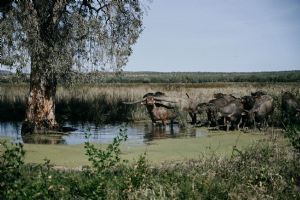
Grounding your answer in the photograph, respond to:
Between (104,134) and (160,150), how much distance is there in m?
5.08

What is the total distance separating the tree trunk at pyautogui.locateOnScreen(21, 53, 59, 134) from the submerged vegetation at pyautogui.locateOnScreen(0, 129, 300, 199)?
9.92 meters

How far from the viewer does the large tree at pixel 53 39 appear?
62.3 feet

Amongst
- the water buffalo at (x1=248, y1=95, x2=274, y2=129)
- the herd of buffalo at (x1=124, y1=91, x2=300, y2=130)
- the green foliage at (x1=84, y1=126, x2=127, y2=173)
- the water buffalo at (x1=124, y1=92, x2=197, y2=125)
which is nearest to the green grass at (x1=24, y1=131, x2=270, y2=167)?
the herd of buffalo at (x1=124, y1=91, x2=300, y2=130)

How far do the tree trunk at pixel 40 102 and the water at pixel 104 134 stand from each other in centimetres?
70

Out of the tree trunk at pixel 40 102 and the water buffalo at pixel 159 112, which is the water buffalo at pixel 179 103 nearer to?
the water buffalo at pixel 159 112

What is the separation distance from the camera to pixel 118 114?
25.4 m

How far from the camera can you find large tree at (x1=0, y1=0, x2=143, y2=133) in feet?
62.3

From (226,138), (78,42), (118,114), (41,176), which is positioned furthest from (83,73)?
(41,176)

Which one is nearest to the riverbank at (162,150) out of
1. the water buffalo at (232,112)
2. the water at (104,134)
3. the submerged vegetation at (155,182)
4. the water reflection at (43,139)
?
the water at (104,134)

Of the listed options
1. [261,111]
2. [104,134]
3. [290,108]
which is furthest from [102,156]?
[290,108]

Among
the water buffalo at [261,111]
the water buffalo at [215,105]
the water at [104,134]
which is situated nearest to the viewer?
the water at [104,134]

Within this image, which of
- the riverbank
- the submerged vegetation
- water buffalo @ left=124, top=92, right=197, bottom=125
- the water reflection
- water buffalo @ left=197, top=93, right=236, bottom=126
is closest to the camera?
the submerged vegetation

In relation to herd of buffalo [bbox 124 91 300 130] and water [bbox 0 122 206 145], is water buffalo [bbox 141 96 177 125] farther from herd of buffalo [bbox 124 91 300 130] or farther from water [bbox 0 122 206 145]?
water [bbox 0 122 206 145]

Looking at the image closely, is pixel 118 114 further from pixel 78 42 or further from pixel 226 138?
pixel 226 138
